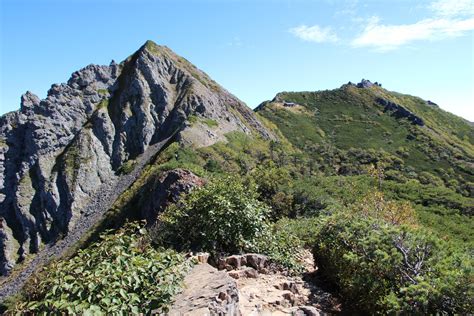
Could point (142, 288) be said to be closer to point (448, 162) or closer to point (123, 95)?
point (123, 95)

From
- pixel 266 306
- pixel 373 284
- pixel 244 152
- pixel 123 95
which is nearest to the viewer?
pixel 373 284

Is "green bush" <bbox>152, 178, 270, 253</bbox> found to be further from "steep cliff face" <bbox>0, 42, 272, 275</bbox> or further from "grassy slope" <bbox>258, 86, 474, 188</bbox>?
"grassy slope" <bbox>258, 86, 474, 188</bbox>

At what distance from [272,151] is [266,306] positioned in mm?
53573

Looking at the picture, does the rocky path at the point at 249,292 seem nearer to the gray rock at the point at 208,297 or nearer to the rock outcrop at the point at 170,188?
the gray rock at the point at 208,297

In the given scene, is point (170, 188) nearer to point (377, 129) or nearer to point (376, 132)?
point (376, 132)

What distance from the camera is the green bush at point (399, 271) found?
259 inches

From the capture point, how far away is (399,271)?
7828 mm

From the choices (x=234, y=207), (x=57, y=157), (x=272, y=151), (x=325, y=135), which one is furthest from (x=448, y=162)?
(x=234, y=207)

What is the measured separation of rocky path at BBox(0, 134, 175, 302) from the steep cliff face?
1.22 metres

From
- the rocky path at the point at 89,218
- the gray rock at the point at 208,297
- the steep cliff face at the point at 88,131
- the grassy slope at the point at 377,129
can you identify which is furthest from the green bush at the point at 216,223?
the grassy slope at the point at 377,129

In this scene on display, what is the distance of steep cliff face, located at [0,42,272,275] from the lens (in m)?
54.3

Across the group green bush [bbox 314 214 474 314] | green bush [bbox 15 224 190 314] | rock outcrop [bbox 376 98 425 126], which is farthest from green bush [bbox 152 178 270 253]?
rock outcrop [bbox 376 98 425 126]

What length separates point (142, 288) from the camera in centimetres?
612

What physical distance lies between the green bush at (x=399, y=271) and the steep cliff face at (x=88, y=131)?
133 ft
